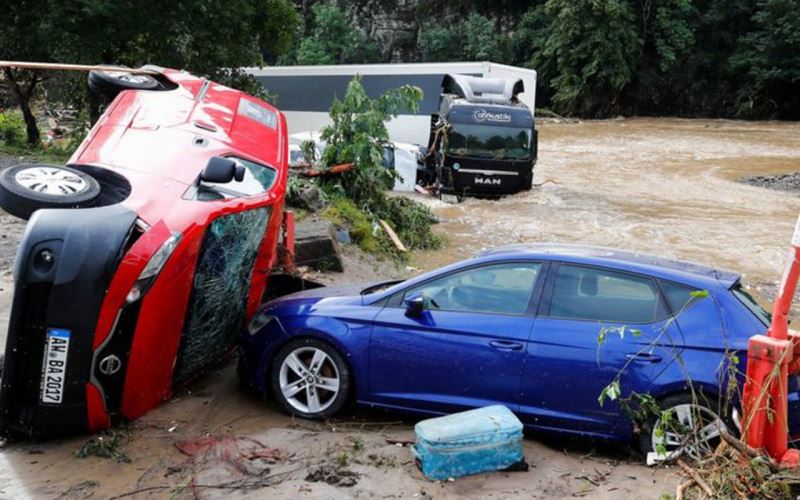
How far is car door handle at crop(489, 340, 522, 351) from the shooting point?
5.34 m

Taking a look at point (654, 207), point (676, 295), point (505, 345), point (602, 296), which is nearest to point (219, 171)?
point (505, 345)

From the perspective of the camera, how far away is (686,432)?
16.3 ft

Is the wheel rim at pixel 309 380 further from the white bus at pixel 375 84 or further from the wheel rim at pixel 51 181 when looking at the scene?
the white bus at pixel 375 84

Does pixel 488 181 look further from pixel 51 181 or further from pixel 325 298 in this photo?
pixel 51 181

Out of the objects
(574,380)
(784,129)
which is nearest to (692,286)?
(574,380)

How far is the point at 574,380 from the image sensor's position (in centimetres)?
521

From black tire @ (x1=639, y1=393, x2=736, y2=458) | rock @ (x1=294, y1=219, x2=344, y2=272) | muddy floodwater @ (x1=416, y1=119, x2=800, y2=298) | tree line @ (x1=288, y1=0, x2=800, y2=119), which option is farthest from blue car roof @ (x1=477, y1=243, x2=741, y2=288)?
tree line @ (x1=288, y1=0, x2=800, y2=119)

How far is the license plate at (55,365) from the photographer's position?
488 cm

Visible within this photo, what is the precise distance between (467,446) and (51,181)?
3.25 m

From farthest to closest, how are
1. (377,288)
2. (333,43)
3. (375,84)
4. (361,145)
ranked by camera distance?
(333,43)
(375,84)
(361,145)
(377,288)

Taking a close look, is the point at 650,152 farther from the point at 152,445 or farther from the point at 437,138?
the point at 152,445

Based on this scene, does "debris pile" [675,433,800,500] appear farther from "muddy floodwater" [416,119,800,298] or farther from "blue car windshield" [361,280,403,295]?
"muddy floodwater" [416,119,800,298]

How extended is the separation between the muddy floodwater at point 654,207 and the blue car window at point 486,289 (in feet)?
23.0

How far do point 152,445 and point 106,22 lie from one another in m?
16.2
